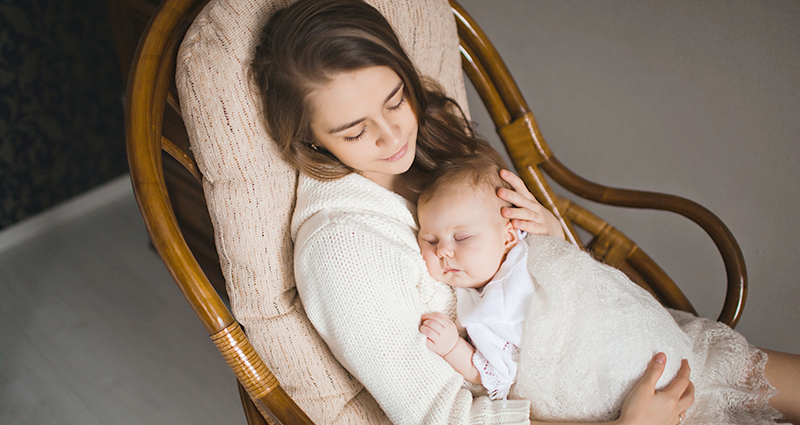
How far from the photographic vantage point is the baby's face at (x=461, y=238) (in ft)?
3.32

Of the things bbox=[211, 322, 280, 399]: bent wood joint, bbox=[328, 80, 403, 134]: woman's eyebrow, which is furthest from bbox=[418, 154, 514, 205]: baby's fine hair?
bbox=[211, 322, 280, 399]: bent wood joint

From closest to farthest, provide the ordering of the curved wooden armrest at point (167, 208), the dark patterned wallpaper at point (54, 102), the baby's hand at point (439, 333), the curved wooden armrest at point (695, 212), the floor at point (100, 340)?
the curved wooden armrest at point (167, 208), the baby's hand at point (439, 333), the curved wooden armrest at point (695, 212), the floor at point (100, 340), the dark patterned wallpaper at point (54, 102)

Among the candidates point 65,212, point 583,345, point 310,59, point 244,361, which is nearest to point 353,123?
point 310,59

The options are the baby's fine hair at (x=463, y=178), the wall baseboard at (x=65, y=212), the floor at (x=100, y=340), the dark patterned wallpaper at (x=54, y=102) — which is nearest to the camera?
the baby's fine hair at (x=463, y=178)

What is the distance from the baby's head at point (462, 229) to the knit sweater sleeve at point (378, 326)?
4.6 inches

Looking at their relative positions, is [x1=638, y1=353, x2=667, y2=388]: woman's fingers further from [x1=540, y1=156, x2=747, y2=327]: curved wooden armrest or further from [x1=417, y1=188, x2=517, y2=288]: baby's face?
[x1=540, y1=156, x2=747, y2=327]: curved wooden armrest

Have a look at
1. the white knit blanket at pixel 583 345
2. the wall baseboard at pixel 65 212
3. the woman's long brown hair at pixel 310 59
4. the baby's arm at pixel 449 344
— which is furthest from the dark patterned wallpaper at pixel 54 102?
the white knit blanket at pixel 583 345

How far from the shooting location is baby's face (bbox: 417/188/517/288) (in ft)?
3.32

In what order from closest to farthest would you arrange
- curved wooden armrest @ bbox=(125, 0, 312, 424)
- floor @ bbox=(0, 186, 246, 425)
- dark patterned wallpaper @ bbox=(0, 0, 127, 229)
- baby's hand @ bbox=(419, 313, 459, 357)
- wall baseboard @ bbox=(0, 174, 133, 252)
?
curved wooden armrest @ bbox=(125, 0, 312, 424) < baby's hand @ bbox=(419, 313, 459, 357) < floor @ bbox=(0, 186, 246, 425) < dark patterned wallpaper @ bbox=(0, 0, 127, 229) < wall baseboard @ bbox=(0, 174, 133, 252)

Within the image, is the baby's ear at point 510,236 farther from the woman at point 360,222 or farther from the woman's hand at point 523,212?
the woman at point 360,222

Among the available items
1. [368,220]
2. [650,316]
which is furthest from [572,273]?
[368,220]

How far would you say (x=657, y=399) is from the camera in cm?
91

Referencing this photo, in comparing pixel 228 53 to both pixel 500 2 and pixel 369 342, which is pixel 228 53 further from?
pixel 500 2

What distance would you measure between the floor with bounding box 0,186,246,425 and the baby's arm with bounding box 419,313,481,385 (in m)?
1.04
